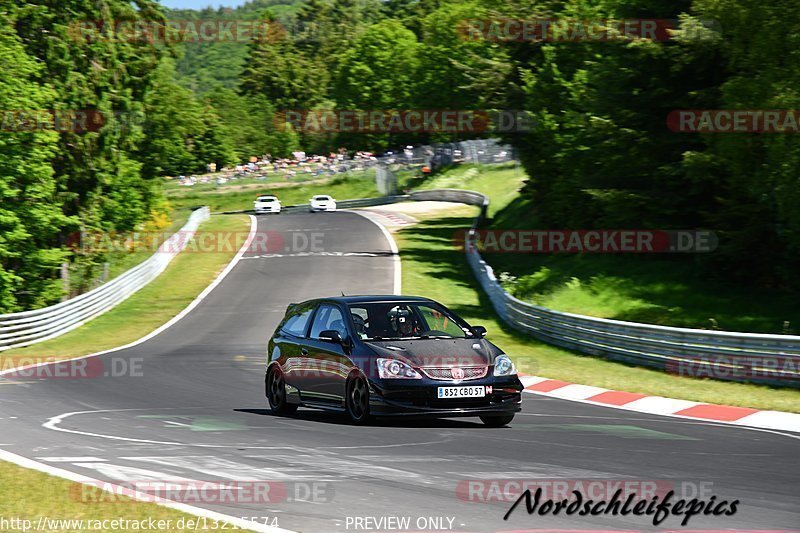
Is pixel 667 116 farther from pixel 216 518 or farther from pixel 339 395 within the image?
pixel 216 518

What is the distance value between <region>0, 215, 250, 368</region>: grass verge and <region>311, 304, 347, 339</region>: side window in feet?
40.2

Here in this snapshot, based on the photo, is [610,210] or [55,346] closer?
[55,346]

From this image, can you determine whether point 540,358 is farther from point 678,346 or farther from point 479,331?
point 479,331

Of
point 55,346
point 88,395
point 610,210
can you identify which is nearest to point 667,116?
point 610,210

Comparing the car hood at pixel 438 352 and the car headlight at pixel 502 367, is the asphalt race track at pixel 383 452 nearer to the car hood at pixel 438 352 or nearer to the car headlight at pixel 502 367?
the car headlight at pixel 502 367

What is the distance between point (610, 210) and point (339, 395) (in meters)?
25.0

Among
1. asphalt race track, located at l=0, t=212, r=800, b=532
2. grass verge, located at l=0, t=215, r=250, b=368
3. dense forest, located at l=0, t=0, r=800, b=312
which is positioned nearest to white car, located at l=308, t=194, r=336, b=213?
dense forest, located at l=0, t=0, r=800, b=312

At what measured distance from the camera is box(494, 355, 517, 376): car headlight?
12.8 m

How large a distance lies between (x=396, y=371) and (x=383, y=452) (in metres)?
1.96

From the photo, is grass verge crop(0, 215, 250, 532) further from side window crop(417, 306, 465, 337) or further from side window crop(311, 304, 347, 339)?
side window crop(417, 306, 465, 337)

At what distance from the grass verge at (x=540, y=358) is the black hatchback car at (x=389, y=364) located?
504 centimetres

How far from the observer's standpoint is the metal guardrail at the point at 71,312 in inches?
1161

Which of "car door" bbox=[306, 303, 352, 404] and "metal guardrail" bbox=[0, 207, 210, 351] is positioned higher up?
"car door" bbox=[306, 303, 352, 404]

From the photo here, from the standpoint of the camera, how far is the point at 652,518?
747cm
